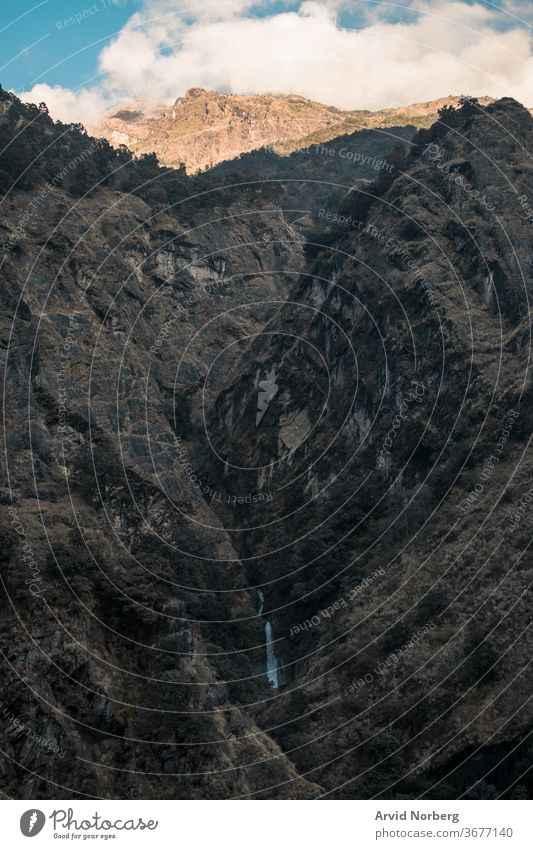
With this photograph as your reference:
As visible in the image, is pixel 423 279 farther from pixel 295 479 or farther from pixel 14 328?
pixel 14 328

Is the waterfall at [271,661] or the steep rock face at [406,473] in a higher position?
the steep rock face at [406,473]

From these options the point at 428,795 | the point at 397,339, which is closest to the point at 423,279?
the point at 397,339

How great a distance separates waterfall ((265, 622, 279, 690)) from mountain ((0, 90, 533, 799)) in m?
0.21

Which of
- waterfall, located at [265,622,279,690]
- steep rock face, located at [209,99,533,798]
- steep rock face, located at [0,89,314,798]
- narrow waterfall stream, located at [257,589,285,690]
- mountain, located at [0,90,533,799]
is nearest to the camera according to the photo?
steep rock face, located at [0,89,314,798]

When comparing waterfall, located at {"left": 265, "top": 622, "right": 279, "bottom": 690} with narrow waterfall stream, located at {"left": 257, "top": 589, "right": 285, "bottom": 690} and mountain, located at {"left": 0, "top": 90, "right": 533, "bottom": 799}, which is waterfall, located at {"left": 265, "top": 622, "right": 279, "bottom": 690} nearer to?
narrow waterfall stream, located at {"left": 257, "top": 589, "right": 285, "bottom": 690}

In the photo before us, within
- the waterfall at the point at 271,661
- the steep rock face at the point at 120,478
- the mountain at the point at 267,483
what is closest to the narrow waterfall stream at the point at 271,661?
the waterfall at the point at 271,661

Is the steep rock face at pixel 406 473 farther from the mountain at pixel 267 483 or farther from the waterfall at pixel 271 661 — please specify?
the waterfall at pixel 271 661

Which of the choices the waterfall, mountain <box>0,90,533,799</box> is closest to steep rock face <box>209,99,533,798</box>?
mountain <box>0,90,533,799</box>

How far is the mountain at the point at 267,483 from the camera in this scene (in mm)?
58219

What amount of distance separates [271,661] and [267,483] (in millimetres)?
20621

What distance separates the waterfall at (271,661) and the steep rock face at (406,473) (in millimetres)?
807

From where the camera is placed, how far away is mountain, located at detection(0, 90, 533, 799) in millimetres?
58219

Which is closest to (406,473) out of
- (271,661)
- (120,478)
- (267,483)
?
(267,483)

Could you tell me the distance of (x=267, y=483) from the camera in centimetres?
9094
